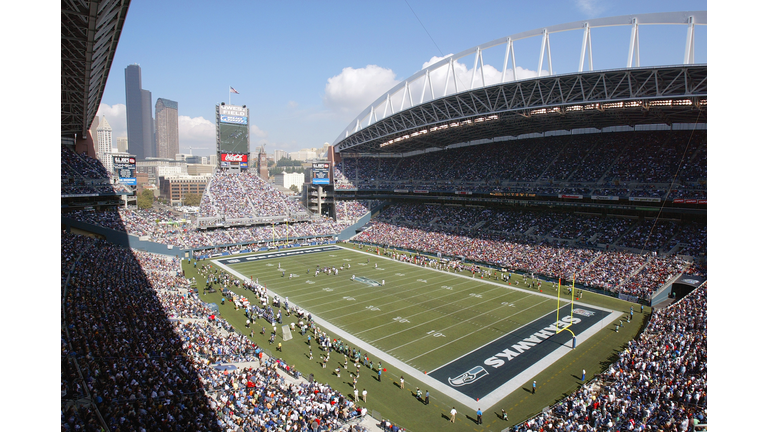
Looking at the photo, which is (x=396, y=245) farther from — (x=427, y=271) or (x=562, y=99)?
(x=562, y=99)

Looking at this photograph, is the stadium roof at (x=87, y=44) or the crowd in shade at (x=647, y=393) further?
the stadium roof at (x=87, y=44)

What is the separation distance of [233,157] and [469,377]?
59223 millimetres

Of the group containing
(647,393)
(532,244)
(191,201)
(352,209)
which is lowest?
(647,393)

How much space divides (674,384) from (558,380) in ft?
14.1

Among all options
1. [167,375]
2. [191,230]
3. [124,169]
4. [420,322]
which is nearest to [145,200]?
[124,169]

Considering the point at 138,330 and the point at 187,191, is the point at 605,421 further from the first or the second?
the point at 187,191

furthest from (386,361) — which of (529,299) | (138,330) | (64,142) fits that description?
(64,142)

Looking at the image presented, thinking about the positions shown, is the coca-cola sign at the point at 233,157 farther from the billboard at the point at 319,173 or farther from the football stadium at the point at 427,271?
the billboard at the point at 319,173

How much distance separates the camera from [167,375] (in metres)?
13.9

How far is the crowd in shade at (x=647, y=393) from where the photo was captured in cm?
1227

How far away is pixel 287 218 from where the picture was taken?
57.4 m

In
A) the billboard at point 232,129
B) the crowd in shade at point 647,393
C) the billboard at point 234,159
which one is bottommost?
the crowd in shade at point 647,393

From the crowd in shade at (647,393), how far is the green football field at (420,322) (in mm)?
1461

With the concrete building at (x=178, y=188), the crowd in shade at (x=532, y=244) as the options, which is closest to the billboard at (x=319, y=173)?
the crowd in shade at (x=532, y=244)
